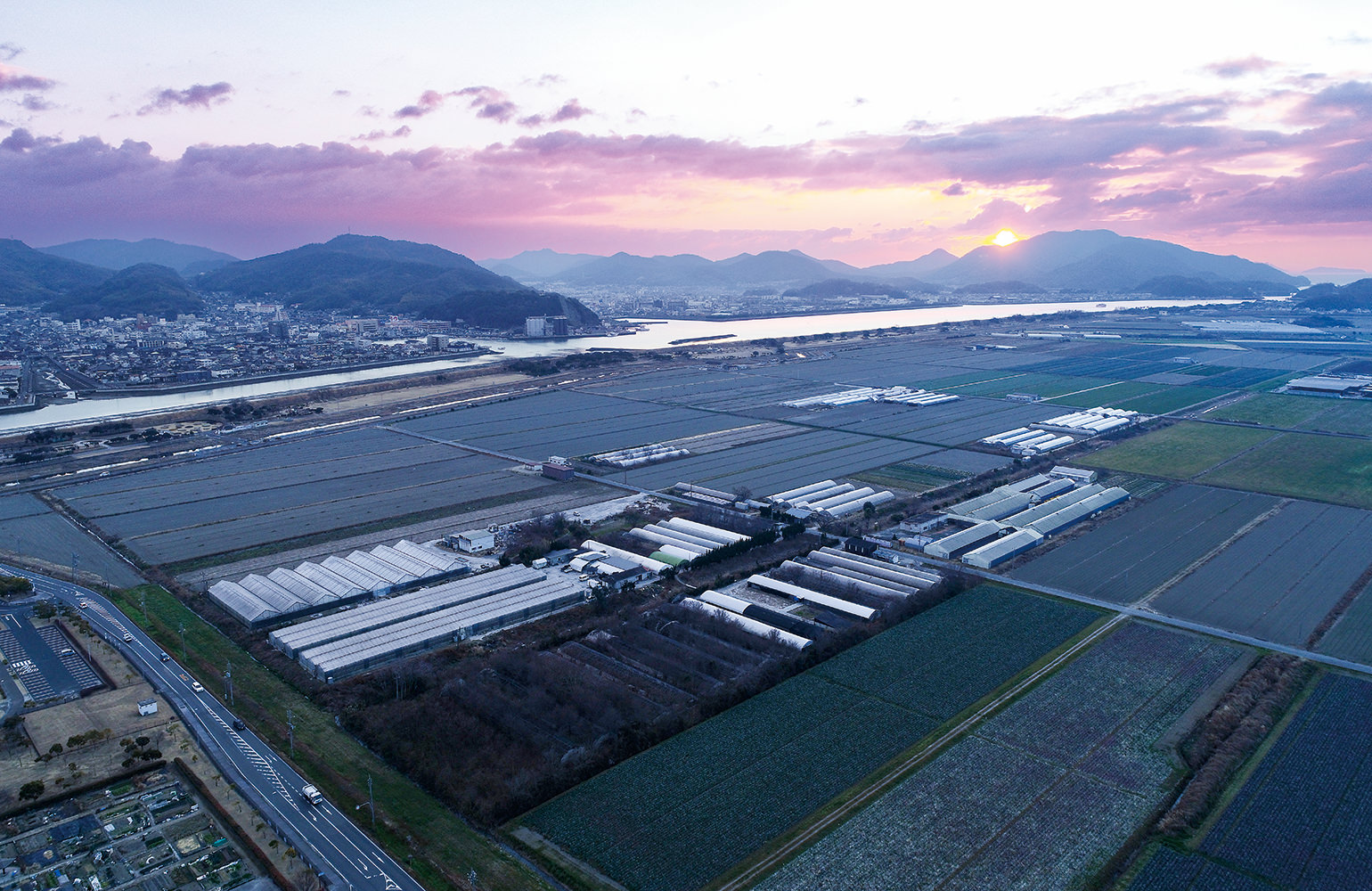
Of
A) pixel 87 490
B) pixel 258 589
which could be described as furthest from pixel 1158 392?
pixel 87 490

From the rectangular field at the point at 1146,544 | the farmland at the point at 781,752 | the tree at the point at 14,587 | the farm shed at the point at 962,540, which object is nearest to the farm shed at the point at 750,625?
the farmland at the point at 781,752

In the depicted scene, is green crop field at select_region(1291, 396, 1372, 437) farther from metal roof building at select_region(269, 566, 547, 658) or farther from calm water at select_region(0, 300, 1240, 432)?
calm water at select_region(0, 300, 1240, 432)

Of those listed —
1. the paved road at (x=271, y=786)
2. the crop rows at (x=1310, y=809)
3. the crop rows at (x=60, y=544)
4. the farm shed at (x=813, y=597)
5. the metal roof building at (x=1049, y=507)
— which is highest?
the metal roof building at (x=1049, y=507)

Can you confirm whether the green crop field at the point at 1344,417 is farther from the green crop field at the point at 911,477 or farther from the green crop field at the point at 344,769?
the green crop field at the point at 344,769

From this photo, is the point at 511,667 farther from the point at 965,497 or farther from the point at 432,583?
the point at 965,497

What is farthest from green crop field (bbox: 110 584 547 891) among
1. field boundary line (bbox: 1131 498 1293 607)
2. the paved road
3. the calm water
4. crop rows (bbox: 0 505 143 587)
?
the calm water

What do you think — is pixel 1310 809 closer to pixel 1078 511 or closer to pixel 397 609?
pixel 1078 511

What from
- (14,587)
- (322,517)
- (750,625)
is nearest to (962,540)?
(750,625)
